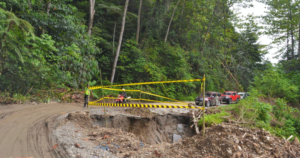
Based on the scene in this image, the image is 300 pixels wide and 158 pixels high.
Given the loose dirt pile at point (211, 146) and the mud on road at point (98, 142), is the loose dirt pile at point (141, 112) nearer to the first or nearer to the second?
the mud on road at point (98, 142)

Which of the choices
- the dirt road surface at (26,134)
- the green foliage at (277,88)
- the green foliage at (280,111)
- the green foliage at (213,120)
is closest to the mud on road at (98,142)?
the dirt road surface at (26,134)

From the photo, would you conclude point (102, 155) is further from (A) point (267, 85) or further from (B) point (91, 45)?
(A) point (267, 85)

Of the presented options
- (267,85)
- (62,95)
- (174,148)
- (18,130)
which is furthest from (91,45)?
(267,85)

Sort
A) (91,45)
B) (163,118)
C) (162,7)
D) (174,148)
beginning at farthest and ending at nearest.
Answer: (162,7)
(91,45)
(163,118)
(174,148)

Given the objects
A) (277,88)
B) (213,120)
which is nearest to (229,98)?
(277,88)

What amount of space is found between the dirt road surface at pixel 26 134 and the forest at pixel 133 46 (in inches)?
124

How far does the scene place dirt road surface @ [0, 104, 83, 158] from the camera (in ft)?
17.4

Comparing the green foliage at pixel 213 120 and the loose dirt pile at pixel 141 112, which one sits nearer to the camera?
the green foliage at pixel 213 120

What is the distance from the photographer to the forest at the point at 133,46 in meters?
13.2

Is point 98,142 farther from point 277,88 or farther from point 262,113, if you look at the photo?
point 277,88

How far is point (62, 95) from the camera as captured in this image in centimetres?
1526

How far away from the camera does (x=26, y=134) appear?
676 centimetres

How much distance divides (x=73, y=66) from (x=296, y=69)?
27.8 metres

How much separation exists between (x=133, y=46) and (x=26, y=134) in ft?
57.0
